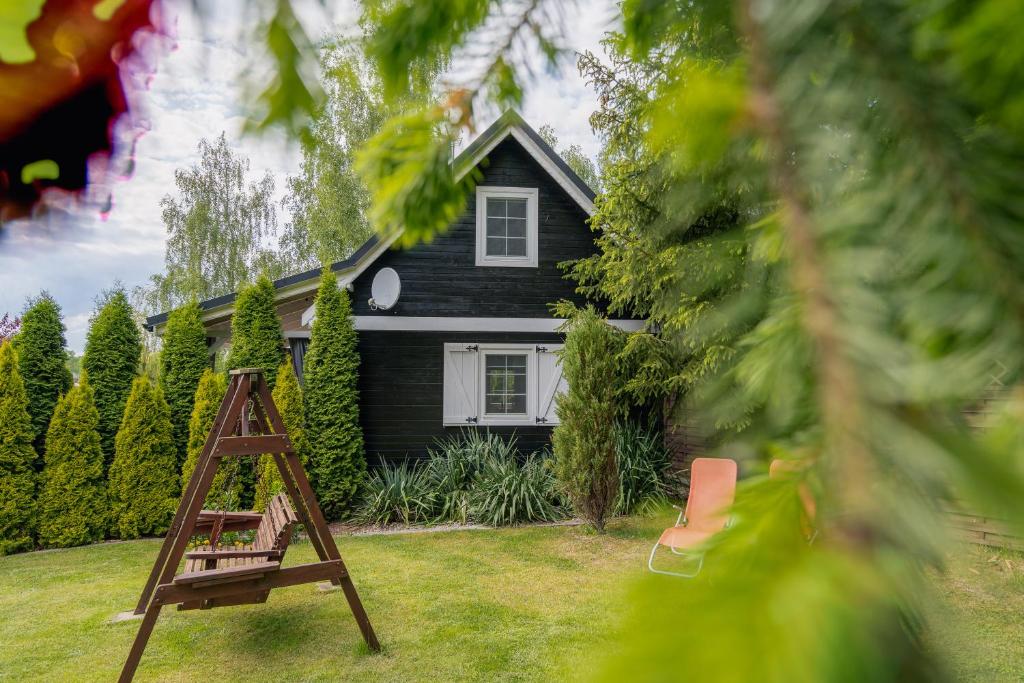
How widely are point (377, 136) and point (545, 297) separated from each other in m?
8.94

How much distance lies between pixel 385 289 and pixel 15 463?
15.3 feet

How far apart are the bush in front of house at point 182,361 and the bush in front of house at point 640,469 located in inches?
212

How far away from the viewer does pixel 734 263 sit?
480 millimetres

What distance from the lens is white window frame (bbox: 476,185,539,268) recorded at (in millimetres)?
9562

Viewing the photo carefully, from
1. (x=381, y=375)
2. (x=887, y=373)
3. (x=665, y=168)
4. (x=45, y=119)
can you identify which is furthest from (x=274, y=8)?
(x=381, y=375)

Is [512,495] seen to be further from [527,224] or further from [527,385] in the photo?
[527,224]

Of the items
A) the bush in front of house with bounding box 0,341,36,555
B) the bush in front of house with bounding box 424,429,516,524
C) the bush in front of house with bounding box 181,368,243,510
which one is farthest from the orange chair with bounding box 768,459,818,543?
the bush in front of house with bounding box 0,341,36,555

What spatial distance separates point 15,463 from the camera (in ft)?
22.1

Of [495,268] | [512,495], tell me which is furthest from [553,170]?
[512,495]

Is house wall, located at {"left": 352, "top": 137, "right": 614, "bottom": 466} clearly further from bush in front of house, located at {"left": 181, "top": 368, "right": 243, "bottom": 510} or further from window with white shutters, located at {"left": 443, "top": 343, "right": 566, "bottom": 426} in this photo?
bush in front of house, located at {"left": 181, "top": 368, "right": 243, "bottom": 510}

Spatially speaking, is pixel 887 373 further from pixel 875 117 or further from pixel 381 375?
pixel 381 375

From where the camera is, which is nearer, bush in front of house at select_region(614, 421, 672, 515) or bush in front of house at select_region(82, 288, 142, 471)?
bush in front of house at select_region(82, 288, 142, 471)

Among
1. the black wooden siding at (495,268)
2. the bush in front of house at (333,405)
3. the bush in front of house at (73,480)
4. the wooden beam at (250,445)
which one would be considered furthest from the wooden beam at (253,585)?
the black wooden siding at (495,268)

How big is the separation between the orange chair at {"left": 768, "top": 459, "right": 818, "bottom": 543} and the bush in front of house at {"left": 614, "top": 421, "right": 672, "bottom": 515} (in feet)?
24.5
